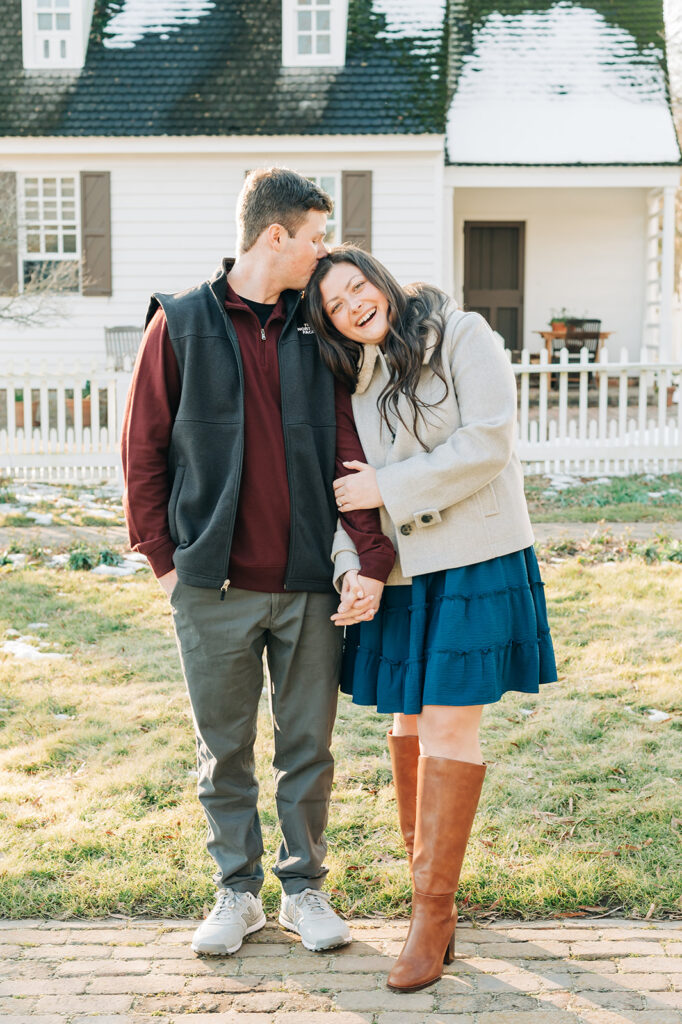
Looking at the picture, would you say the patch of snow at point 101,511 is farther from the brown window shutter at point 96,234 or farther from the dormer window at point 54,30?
the dormer window at point 54,30

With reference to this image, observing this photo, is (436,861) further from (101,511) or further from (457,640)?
(101,511)

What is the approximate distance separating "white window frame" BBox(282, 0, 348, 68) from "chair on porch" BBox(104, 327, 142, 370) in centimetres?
416

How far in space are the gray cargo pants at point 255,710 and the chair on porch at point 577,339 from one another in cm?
1279

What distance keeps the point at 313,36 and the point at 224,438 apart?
13.5 metres

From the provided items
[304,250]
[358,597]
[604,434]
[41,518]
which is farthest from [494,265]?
[358,597]

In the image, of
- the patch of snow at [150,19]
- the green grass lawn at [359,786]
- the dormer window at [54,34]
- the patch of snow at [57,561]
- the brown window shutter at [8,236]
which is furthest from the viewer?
the patch of snow at [150,19]

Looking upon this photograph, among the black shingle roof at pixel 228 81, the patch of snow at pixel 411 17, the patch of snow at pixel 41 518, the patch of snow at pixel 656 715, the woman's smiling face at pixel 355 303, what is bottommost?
the patch of snow at pixel 656 715

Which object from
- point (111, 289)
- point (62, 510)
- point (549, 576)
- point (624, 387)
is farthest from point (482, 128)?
point (549, 576)

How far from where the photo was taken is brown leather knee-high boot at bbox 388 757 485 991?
275 centimetres

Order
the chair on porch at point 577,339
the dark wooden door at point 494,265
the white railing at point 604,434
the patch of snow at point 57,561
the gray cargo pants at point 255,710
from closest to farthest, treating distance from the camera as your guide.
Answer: the gray cargo pants at point 255,710, the patch of snow at point 57,561, the white railing at point 604,434, the chair on porch at point 577,339, the dark wooden door at point 494,265

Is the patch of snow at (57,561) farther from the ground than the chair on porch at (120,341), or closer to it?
closer to it

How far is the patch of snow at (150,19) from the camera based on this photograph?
15.1 metres

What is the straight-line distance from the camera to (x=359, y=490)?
287 centimetres

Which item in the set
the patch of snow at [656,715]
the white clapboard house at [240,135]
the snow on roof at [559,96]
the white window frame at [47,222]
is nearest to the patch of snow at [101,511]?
the patch of snow at [656,715]
